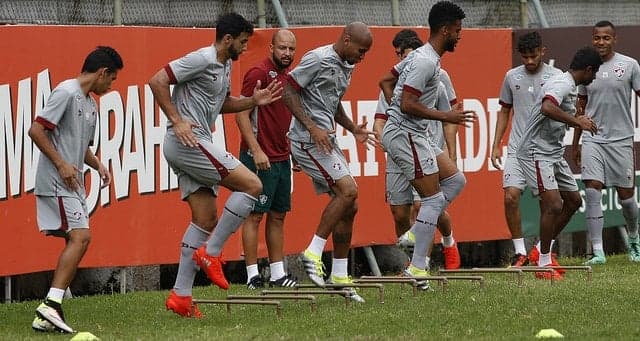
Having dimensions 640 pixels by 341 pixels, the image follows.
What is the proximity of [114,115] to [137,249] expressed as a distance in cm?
123

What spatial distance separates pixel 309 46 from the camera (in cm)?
1514

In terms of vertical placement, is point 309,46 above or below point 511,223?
above

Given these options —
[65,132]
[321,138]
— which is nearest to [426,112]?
[321,138]

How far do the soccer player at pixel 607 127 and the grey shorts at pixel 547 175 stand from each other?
1346 millimetres

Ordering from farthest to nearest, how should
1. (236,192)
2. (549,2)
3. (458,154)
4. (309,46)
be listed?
(549,2)
(458,154)
(309,46)
(236,192)

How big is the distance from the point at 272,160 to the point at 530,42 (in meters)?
2.72

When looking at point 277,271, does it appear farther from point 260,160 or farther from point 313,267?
point 313,267

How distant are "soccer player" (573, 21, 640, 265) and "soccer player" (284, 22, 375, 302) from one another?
4168mm

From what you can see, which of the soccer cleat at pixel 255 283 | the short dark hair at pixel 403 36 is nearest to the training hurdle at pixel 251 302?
the soccer cleat at pixel 255 283

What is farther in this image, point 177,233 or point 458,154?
point 458,154

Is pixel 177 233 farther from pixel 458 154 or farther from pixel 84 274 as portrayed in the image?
pixel 458 154

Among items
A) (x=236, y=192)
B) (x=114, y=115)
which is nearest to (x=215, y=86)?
(x=236, y=192)

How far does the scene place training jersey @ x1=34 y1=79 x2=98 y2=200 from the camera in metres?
10.5

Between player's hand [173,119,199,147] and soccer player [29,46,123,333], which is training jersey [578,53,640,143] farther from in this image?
soccer player [29,46,123,333]
